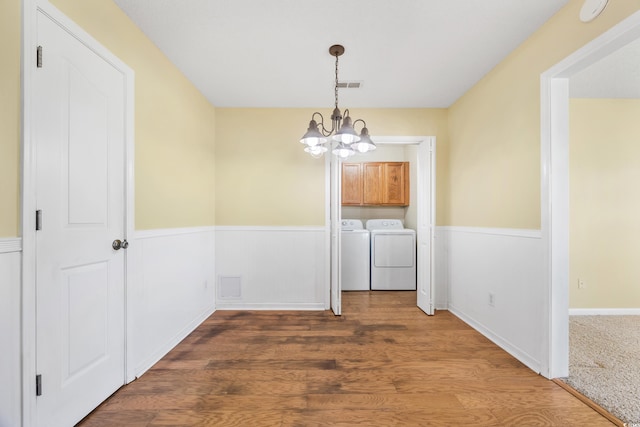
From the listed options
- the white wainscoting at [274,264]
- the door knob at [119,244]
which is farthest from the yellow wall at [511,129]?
the door knob at [119,244]

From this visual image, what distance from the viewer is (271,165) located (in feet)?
11.0

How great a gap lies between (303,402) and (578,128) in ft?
12.4

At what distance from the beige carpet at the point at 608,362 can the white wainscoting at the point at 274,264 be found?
2.26 metres

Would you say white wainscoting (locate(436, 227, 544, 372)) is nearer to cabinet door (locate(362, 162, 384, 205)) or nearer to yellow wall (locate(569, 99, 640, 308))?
yellow wall (locate(569, 99, 640, 308))

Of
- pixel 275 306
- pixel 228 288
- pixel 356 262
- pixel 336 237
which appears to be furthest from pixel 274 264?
pixel 356 262

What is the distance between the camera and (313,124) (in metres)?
2.09

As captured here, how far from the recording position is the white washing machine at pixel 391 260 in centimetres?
429

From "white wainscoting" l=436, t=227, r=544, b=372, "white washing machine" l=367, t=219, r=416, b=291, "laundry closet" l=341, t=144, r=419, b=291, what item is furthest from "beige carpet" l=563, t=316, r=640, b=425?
"laundry closet" l=341, t=144, r=419, b=291

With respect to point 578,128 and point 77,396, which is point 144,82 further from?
point 578,128

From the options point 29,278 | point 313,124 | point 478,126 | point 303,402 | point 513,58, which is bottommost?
point 303,402

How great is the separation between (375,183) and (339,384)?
3.49m

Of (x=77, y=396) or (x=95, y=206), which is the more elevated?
(x=95, y=206)

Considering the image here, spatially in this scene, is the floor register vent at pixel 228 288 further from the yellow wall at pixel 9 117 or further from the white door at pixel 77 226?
the yellow wall at pixel 9 117

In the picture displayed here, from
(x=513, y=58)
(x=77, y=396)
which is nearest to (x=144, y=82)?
(x=77, y=396)
